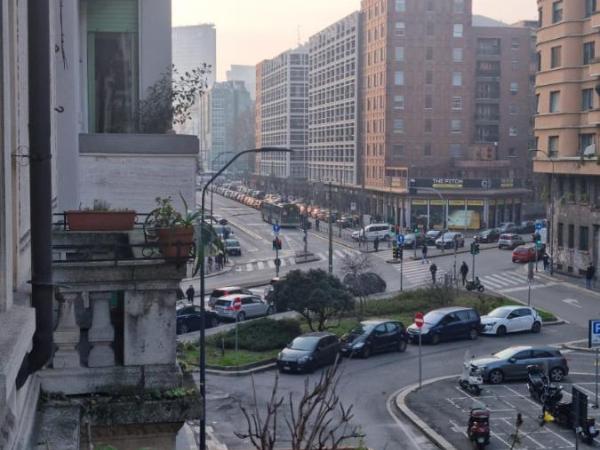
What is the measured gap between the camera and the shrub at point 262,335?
31422 millimetres

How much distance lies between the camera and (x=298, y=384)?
27.1 m

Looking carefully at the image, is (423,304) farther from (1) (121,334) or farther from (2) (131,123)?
(1) (121,334)

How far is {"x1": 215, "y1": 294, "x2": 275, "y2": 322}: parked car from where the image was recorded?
130 feet

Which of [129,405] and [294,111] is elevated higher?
[294,111]

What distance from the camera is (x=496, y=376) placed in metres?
27.0

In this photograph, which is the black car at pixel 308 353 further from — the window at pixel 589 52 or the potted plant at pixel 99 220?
the window at pixel 589 52

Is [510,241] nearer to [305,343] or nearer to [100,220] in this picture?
[305,343]

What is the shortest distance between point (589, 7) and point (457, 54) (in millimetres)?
40605

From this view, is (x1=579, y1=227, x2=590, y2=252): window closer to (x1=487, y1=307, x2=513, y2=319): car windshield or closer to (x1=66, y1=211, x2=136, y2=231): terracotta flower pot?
(x1=487, y1=307, x2=513, y2=319): car windshield

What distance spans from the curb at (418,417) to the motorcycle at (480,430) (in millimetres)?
497

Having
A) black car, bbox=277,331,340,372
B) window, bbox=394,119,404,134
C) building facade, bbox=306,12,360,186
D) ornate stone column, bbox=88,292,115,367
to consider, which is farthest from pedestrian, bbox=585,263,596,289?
building facade, bbox=306,12,360,186

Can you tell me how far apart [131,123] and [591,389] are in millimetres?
18154

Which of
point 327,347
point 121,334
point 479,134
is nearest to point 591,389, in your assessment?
point 327,347

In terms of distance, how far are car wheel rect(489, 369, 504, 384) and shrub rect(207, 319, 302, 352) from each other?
7.75m
